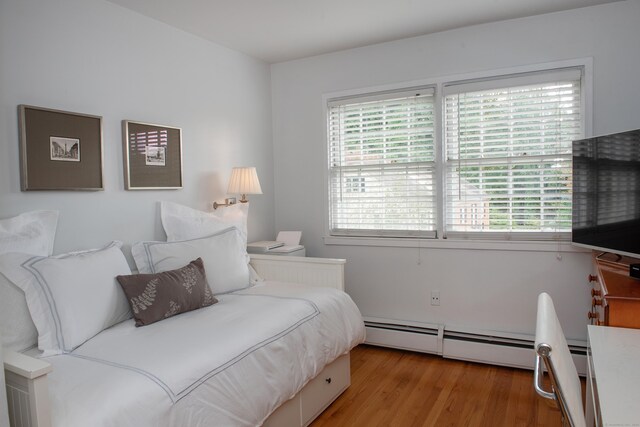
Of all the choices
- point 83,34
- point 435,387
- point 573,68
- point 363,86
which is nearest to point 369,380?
point 435,387

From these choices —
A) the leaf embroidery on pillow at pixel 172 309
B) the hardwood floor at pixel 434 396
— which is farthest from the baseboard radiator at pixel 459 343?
the leaf embroidery on pillow at pixel 172 309

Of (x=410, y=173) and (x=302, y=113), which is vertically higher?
(x=302, y=113)

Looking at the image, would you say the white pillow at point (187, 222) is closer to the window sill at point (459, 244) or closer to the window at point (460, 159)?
the window sill at point (459, 244)

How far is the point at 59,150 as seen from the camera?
7.45 ft

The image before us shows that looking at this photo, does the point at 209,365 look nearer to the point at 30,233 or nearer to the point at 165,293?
the point at 165,293

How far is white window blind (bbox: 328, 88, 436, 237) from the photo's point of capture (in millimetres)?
3404

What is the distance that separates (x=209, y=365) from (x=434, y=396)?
160 centimetres

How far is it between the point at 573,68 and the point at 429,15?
1.02 meters

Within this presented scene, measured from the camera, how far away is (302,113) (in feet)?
12.6

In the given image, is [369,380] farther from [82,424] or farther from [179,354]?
[82,424]

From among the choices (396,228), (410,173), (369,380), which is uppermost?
(410,173)

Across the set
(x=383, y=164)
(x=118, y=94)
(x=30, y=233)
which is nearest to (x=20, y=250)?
(x=30, y=233)

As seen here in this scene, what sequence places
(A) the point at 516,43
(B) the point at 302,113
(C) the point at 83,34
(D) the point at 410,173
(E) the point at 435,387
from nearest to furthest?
(C) the point at 83,34 < (E) the point at 435,387 < (A) the point at 516,43 < (D) the point at 410,173 < (B) the point at 302,113

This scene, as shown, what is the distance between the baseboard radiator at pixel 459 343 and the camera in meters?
2.99
